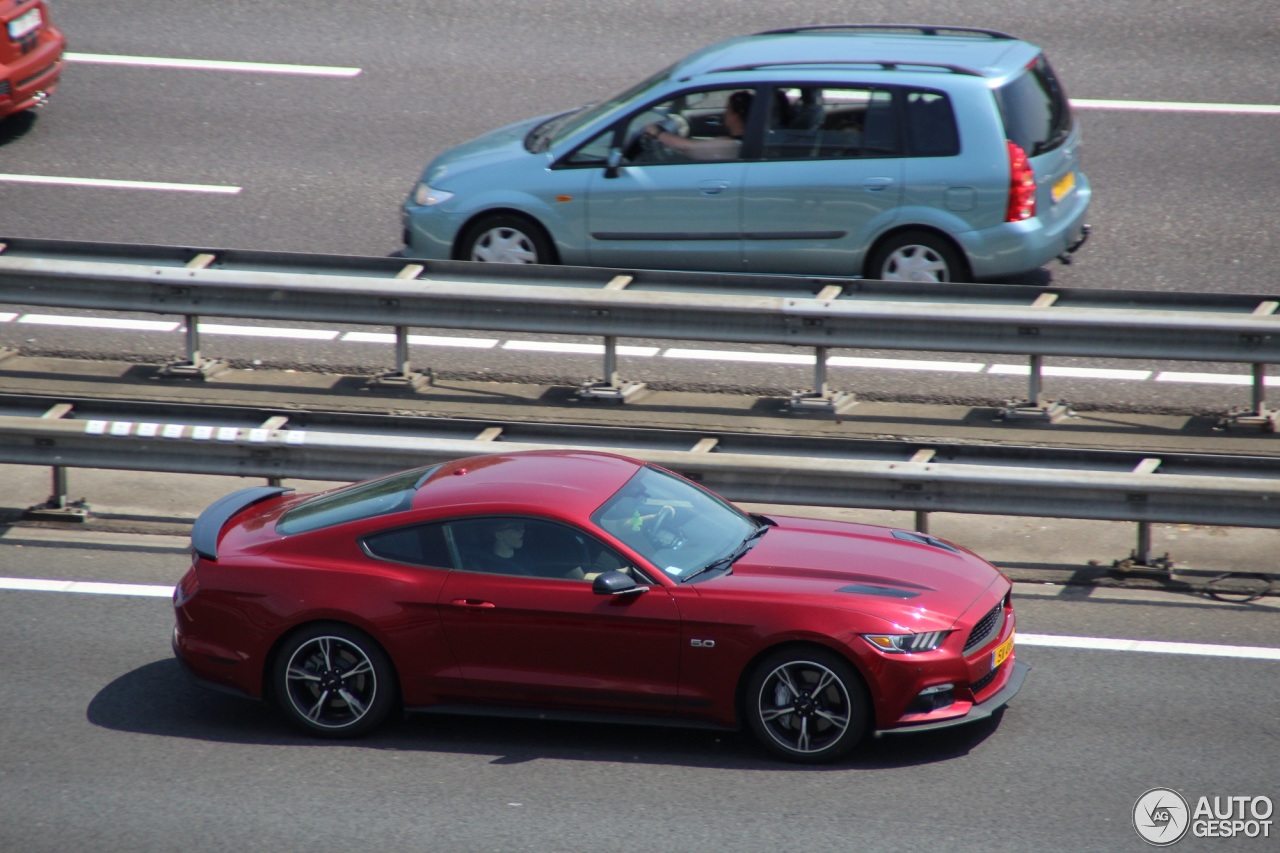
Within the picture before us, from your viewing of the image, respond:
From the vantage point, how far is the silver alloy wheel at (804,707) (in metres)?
6.65

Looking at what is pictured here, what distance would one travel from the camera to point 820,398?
1053cm

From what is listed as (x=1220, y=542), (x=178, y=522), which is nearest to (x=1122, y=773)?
(x=1220, y=542)

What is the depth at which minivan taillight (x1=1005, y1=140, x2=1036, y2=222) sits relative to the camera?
10852 mm

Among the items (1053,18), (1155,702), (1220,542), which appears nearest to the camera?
(1155,702)

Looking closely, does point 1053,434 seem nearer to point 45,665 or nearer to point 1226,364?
point 1226,364

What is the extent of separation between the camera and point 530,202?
37.8ft

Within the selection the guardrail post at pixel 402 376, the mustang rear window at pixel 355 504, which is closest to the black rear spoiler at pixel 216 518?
the mustang rear window at pixel 355 504

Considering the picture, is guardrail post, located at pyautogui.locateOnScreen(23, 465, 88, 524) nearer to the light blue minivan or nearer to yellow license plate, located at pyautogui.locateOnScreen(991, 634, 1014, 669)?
the light blue minivan

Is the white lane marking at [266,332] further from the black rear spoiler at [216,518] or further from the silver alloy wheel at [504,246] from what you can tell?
the black rear spoiler at [216,518]

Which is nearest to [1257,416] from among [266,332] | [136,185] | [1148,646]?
[1148,646]

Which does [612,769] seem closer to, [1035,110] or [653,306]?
[653,306]

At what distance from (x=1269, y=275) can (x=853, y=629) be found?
6957 millimetres

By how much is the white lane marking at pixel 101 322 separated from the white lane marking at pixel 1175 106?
8.92 meters

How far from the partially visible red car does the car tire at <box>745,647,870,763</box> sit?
10.8 meters
